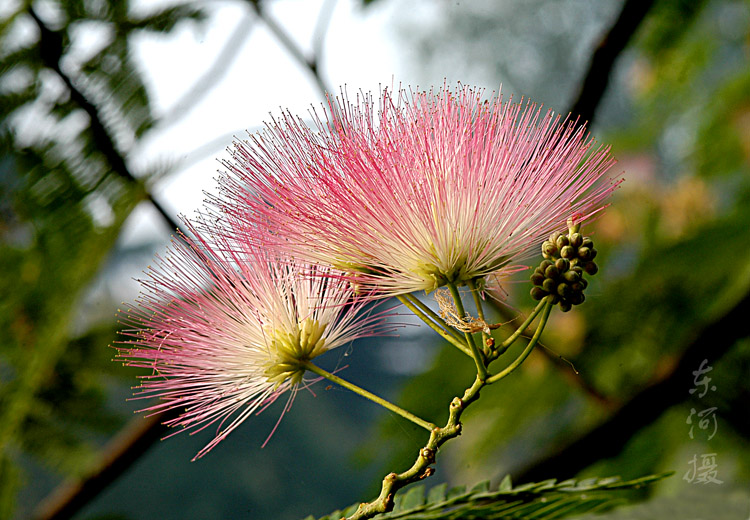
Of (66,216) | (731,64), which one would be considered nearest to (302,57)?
(66,216)

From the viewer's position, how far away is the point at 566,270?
26 centimetres

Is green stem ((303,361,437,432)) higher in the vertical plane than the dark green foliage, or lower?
lower

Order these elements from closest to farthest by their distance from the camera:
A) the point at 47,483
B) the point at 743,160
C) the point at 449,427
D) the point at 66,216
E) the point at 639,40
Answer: the point at 449,427 < the point at 66,216 < the point at 47,483 < the point at 639,40 < the point at 743,160

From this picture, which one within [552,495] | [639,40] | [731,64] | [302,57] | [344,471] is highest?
[731,64]

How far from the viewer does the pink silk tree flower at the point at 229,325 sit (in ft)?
1.04

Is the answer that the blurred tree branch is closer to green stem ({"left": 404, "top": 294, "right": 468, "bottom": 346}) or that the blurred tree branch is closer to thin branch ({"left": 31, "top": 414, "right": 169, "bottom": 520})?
thin branch ({"left": 31, "top": 414, "right": 169, "bottom": 520})

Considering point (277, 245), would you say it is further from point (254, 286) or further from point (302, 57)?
point (302, 57)

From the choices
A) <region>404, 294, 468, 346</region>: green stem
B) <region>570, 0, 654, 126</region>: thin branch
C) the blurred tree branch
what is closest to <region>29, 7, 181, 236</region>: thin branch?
the blurred tree branch

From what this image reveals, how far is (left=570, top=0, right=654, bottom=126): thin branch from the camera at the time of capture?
0.70m

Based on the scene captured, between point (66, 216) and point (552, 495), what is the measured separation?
18.1 inches

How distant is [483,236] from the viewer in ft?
0.99

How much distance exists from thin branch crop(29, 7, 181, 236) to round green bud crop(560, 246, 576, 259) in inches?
15.5
